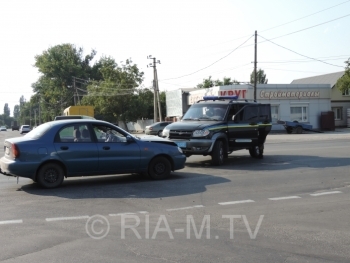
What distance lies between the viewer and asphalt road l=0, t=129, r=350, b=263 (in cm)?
592

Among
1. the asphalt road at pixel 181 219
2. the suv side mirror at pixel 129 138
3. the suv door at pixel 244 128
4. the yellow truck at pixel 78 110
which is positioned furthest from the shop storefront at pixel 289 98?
the suv side mirror at pixel 129 138

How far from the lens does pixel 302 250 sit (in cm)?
605

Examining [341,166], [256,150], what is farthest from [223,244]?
[256,150]

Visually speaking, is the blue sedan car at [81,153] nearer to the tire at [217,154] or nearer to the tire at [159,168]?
the tire at [159,168]

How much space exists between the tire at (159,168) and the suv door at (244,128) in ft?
13.2

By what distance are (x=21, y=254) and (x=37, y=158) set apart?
4.51 metres

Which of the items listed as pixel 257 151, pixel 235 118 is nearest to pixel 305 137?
pixel 257 151

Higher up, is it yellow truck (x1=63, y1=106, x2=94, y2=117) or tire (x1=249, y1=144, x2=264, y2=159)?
yellow truck (x1=63, y1=106, x2=94, y2=117)

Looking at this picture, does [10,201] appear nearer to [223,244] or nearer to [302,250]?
Result: [223,244]

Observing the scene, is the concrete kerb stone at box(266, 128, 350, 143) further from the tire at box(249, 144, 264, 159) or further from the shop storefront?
the tire at box(249, 144, 264, 159)

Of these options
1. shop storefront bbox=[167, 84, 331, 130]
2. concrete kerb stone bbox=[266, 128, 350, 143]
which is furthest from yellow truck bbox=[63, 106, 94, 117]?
concrete kerb stone bbox=[266, 128, 350, 143]

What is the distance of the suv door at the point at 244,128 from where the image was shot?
50.7ft

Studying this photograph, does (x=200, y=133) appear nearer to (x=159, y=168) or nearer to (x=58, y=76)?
(x=159, y=168)

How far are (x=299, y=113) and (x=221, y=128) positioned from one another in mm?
34999
